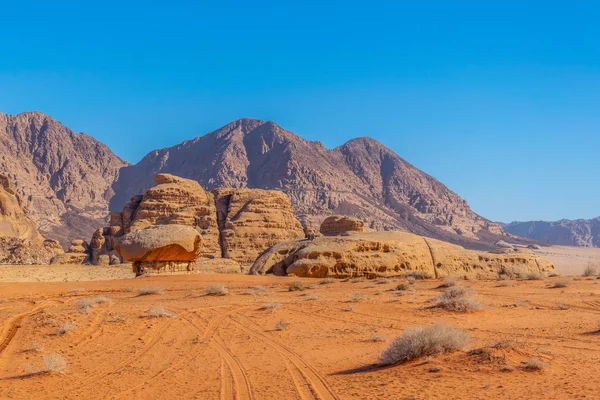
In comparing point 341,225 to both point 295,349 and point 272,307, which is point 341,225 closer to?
point 272,307

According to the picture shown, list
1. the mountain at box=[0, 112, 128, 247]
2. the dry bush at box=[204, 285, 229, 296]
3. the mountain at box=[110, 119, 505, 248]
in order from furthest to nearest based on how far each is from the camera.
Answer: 1. the mountain at box=[110, 119, 505, 248]
2. the mountain at box=[0, 112, 128, 247]
3. the dry bush at box=[204, 285, 229, 296]

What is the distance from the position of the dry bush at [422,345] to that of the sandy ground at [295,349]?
0.15m

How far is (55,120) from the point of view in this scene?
186 m

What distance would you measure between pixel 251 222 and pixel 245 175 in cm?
11576

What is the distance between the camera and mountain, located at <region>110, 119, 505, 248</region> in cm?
13450

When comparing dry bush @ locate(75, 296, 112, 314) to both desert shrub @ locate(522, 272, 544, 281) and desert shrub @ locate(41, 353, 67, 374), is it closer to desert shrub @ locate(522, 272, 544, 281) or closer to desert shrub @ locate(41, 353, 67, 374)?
desert shrub @ locate(41, 353, 67, 374)

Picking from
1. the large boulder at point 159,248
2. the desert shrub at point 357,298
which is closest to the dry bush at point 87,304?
the desert shrub at point 357,298

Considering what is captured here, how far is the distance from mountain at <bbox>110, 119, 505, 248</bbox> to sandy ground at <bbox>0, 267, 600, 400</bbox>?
9641 cm

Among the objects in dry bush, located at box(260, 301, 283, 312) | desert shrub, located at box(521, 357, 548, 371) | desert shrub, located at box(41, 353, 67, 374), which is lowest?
desert shrub, located at box(41, 353, 67, 374)

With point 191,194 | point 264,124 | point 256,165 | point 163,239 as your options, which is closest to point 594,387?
point 163,239

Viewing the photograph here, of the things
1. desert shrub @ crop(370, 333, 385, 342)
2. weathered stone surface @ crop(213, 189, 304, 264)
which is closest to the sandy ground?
desert shrub @ crop(370, 333, 385, 342)

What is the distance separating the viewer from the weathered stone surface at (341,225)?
4646 cm

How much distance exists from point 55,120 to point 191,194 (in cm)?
15756

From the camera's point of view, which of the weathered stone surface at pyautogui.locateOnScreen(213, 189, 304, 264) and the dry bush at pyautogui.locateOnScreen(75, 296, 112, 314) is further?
→ the weathered stone surface at pyautogui.locateOnScreen(213, 189, 304, 264)
